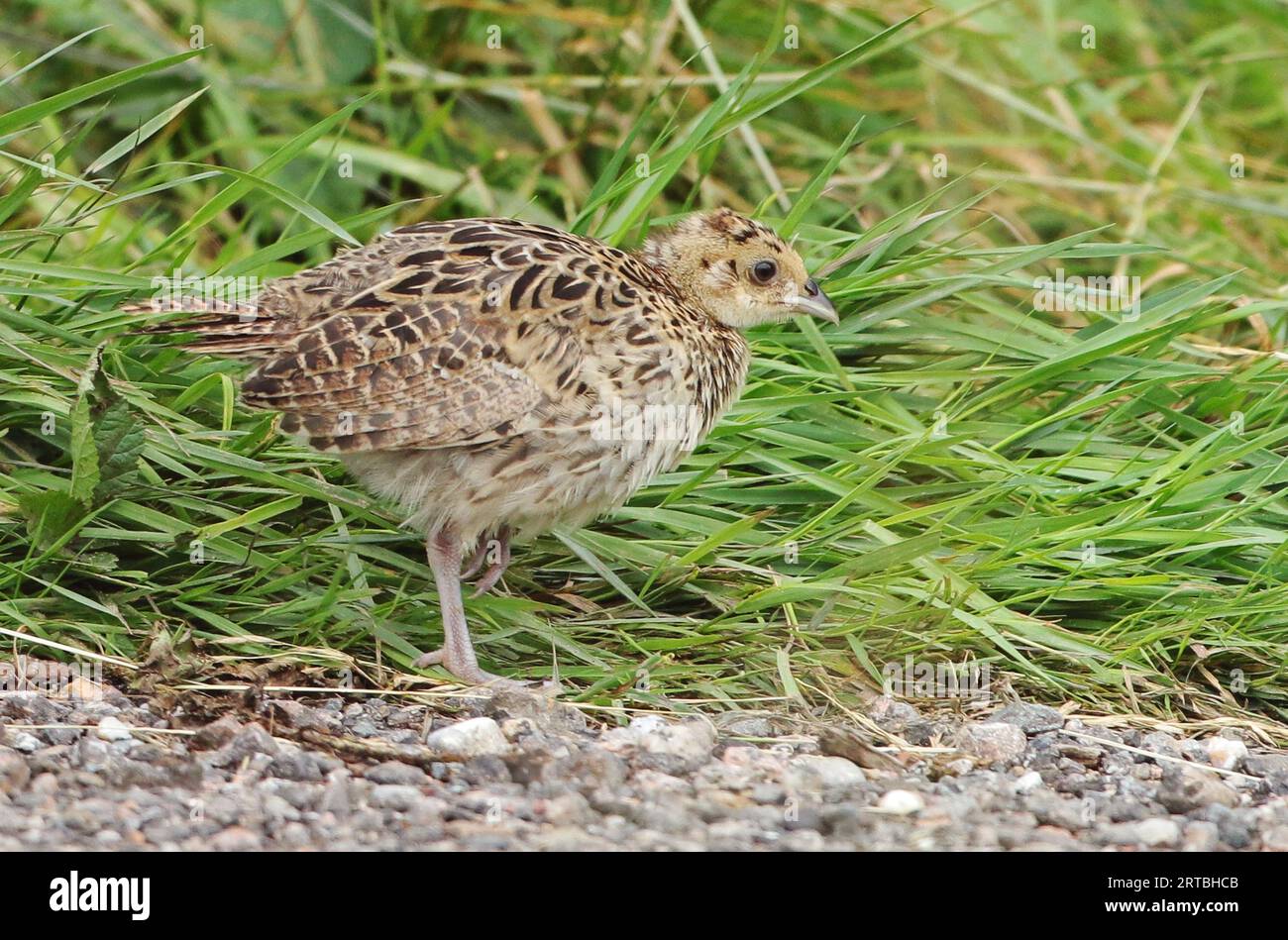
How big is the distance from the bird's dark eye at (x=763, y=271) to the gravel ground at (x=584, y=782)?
1.35 metres

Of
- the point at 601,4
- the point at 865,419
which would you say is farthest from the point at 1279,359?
the point at 601,4

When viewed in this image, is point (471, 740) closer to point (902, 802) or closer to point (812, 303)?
point (902, 802)

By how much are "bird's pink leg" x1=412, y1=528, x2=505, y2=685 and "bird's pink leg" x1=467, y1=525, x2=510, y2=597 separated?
17 centimetres

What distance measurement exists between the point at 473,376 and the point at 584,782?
1226mm

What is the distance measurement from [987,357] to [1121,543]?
796 mm

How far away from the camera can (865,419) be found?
562cm

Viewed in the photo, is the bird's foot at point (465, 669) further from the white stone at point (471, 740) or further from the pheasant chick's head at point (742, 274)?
the pheasant chick's head at point (742, 274)

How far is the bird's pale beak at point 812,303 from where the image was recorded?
17.0ft

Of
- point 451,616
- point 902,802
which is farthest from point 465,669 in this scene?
point 902,802

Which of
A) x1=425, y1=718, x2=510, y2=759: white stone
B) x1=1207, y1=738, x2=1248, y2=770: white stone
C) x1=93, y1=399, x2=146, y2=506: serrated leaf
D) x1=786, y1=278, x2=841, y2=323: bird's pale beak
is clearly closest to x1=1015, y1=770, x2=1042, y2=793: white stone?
x1=1207, y1=738, x2=1248, y2=770: white stone

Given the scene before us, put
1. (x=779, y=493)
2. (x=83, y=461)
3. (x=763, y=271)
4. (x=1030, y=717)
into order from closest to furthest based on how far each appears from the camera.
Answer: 1. (x=1030, y=717)
2. (x=83, y=461)
3. (x=763, y=271)
4. (x=779, y=493)

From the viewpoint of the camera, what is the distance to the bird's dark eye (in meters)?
5.14

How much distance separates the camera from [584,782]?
3791 mm

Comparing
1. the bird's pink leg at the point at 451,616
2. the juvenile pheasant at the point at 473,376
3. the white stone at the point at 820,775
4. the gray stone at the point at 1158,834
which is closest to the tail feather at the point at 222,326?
the juvenile pheasant at the point at 473,376
